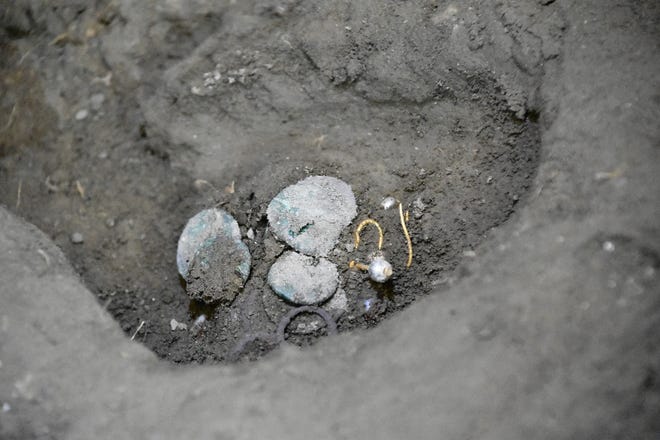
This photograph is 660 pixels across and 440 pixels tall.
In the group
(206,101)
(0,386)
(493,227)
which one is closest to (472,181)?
(493,227)

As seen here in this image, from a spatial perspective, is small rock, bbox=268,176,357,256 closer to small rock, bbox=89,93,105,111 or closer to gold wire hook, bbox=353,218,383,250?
gold wire hook, bbox=353,218,383,250

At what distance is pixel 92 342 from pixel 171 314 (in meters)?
0.68

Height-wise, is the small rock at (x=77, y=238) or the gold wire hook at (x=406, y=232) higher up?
the gold wire hook at (x=406, y=232)

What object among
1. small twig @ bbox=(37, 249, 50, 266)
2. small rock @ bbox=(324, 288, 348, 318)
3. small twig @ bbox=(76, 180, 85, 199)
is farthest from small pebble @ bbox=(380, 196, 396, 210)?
small twig @ bbox=(76, 180, 85, 199)

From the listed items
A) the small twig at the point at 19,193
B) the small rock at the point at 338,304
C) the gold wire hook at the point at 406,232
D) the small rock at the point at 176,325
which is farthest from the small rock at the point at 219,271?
the small twig at the point at 19,193

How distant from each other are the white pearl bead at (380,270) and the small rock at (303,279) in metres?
0.17

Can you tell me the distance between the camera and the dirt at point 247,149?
8.32 ft

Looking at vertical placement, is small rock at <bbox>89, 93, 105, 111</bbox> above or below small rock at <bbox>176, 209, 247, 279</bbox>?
above

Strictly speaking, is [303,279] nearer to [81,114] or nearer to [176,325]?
[176,325]

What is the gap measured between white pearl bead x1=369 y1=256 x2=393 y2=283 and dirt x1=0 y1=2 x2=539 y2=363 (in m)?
0.09

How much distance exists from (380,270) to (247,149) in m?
0.97

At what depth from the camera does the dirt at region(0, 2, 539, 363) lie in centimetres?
254

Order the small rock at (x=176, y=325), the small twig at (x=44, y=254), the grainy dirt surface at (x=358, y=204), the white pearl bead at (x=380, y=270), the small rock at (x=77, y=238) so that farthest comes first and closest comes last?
the small rock at (x=77, y=238) → the small rock at (x=176, y=325) → the white pearl bead at (x=380, y=270) → the small twig at (x=44, y=254) → the grainy dirt surface at (x=358, y=204)

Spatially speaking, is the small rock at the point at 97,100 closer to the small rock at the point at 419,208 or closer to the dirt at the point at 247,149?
the dirt at the point at 247,149
